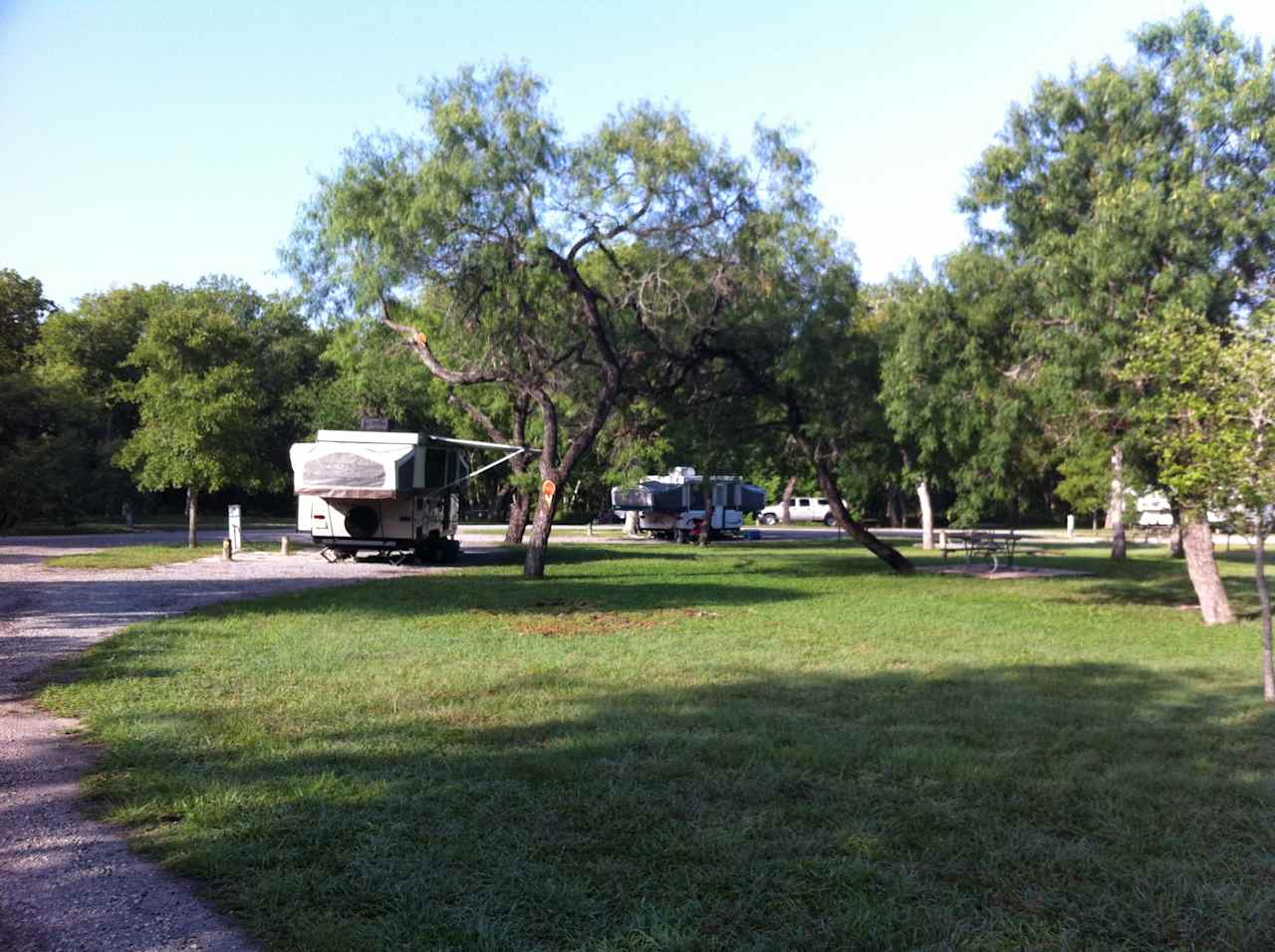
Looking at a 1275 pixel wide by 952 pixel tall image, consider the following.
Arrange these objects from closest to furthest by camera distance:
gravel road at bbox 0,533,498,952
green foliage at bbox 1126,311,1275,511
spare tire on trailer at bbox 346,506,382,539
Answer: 1. gravel road at bbox 0,533,498,952
2. green foliage at bbox 1126,311,1275,511
3. spare tire on trailer at bbox 346,506,382,539

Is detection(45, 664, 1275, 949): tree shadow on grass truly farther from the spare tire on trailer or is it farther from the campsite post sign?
the campsite post sign

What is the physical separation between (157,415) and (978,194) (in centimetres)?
2231

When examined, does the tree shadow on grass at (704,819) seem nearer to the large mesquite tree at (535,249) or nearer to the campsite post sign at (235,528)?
the large mesquite tree at (535,249)

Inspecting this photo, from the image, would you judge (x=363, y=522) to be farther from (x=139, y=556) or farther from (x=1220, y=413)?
(x=1220, y=413)

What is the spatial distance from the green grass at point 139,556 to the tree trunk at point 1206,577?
758 inches

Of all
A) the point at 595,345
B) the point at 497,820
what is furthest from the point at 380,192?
the point at 497,820

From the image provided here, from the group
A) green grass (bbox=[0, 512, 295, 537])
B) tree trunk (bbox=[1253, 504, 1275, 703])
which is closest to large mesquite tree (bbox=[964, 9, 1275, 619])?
tree trunk (bbox=[1253, 504, 1275, 703])

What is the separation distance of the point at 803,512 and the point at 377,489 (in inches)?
1686

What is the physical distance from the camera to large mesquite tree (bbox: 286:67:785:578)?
725 inches

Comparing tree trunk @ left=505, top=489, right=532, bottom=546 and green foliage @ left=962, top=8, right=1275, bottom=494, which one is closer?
green foliage @ left=962, top=8, right=1275, bottom=494

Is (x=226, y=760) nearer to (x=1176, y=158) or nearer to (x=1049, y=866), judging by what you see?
(x=1049, y=866)

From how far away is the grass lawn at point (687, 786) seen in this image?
422cm

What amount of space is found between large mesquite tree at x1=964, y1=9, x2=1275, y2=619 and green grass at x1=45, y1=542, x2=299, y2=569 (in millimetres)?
17854

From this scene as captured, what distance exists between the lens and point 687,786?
232 inches
